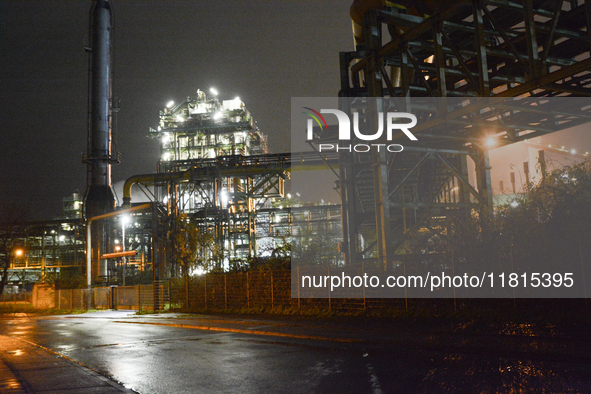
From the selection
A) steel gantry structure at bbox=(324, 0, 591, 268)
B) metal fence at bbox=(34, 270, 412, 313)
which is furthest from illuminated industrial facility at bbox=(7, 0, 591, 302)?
metal fence at bbox=(34, 270, 412, 313)

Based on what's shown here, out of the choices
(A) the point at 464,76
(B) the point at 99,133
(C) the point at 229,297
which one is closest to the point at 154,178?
(B) the point at 99,133

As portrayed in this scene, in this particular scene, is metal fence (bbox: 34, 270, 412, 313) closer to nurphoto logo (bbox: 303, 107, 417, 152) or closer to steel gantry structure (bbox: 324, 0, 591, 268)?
steel gantry structure (bbox: 324, 0, 591, 268)

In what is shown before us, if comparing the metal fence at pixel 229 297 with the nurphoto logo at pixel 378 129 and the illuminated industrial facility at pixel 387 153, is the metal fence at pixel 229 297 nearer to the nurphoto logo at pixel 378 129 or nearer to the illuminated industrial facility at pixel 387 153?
the illuminated industrial facility at pixel 387 153

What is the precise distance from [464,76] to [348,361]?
977cm

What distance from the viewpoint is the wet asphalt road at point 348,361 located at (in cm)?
684

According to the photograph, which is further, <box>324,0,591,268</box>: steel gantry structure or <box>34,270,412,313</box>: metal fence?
<box>34,270,412,313</box>: metal fence

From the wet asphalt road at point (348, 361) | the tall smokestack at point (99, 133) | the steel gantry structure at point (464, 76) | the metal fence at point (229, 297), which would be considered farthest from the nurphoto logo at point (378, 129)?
the tall smokestack at point (99, 133)

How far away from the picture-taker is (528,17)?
10.8 m

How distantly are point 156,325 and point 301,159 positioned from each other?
68.2 feet

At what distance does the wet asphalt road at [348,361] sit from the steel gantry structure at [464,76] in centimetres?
475

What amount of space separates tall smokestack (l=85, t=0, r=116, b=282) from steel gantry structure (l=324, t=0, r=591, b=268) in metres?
27.3

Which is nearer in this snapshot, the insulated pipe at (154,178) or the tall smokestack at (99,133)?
the insulated pipe at (154,178)

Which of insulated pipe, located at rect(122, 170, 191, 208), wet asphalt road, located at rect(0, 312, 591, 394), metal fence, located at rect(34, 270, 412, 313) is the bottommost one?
wet asphalt road, located at rect(0, 312, 591, 394)

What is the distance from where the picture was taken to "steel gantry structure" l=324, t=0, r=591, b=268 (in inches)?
463
